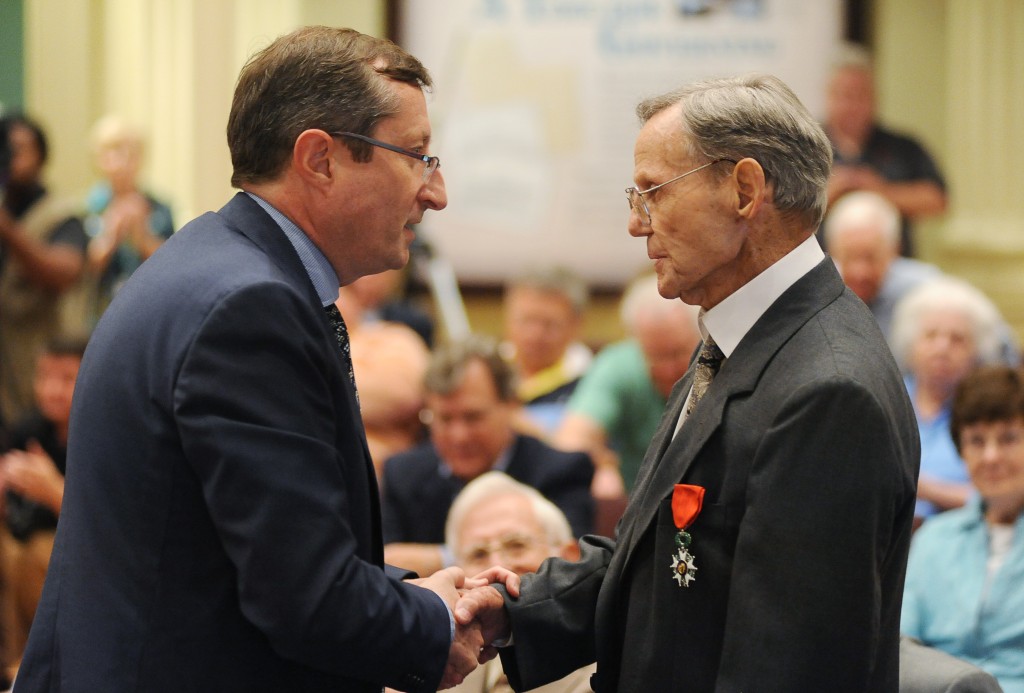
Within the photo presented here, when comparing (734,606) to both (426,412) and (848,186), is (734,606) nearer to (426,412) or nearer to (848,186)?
(426,412)

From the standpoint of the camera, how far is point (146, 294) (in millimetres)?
1903

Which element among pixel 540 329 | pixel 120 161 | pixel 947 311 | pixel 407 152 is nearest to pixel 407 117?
pixel 407 152

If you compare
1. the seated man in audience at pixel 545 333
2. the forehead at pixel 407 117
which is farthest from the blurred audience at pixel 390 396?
the forehead at pixel 407 117

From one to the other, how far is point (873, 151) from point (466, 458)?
3184mm

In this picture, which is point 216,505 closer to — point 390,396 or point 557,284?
point 390,396

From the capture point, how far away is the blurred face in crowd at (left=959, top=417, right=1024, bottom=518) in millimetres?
3580

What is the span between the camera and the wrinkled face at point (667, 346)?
4.85 m

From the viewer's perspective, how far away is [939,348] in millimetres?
4707

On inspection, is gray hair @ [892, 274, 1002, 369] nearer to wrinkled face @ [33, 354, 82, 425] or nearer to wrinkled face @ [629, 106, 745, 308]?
wrinkled face @ [33, 354, 82, 425]

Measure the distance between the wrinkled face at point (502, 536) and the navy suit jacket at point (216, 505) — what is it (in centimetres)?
145

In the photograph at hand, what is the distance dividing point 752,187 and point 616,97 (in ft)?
19.3

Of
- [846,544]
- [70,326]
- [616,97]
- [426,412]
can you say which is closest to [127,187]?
[70,326]

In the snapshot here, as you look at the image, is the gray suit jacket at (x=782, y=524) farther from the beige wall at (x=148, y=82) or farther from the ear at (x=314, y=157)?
the beige wall at (x=148, y=82)

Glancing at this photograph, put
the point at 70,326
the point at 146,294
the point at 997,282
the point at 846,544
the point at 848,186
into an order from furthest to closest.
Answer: the point at 997,282 < the point at 848,186 < the point at 70,326 < the point at 146,294 < the point at 846,544
